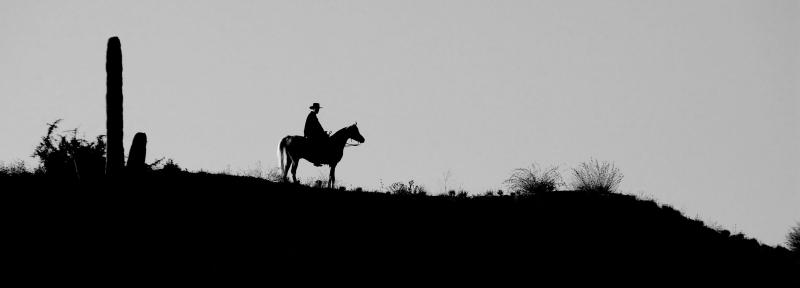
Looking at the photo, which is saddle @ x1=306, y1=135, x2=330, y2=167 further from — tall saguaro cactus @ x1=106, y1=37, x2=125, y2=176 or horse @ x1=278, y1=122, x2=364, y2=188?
tall saguaro cactus @ x1=106, y1=37, x2=125, y2=176

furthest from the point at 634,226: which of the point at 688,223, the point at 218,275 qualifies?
the point at 218,275

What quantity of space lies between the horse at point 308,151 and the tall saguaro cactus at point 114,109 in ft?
25.9

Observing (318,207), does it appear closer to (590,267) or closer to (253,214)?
(253,214)

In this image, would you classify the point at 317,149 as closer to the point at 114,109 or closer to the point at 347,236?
the point at 347,236

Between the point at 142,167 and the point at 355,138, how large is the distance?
9621mm

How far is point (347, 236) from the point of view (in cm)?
2236

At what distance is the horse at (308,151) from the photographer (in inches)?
1118

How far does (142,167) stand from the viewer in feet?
68.0

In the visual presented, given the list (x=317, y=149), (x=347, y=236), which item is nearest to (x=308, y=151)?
(x=317, y=149)

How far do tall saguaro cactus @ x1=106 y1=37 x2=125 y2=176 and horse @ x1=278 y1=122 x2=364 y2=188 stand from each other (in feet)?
25.9

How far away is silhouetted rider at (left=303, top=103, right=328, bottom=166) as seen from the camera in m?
28.5

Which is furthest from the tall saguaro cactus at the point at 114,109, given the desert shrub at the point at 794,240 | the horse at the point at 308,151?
the desert shrub at the point at 794,240

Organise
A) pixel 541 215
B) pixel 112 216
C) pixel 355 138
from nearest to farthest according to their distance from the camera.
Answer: pixel 112 216
pixel 541 215
pixel 355 138

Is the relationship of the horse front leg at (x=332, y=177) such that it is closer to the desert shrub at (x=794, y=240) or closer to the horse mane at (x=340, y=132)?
the horse mane at (x=340, y=132)
